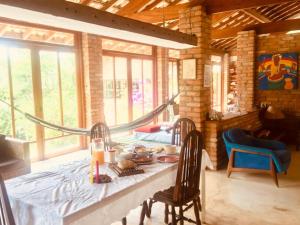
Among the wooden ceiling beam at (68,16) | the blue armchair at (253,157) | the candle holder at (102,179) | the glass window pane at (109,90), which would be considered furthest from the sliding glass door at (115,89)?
the candle holder at (102,179)

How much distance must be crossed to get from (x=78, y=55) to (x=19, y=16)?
10.9 ft

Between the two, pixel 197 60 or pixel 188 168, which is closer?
pixel 188 168

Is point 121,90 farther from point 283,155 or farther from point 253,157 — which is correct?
point 283,155

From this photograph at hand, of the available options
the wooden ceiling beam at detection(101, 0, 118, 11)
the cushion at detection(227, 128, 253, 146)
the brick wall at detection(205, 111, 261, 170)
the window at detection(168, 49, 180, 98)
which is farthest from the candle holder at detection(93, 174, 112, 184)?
the window at detection(168, 49, 180, 98)

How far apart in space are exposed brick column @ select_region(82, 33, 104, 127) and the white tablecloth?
294 cm

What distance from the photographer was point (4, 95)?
4.08 m

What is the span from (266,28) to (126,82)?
3.01 m

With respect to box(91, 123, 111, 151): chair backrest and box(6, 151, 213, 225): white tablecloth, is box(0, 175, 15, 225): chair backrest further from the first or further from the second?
box(91, 123, 111, 151): chair backrest

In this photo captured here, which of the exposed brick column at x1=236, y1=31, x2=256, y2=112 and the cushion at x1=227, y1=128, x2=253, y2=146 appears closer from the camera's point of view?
the cushion at x1=227, y1=128, x2=253, y2=146

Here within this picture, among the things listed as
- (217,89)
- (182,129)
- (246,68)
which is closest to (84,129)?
(182,129)

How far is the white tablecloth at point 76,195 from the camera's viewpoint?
1.40 meters

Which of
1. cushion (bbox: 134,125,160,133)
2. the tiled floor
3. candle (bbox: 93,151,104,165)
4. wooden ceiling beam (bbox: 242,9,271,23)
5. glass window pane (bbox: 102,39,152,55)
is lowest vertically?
the tiled floor

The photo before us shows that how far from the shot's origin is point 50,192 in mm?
1601

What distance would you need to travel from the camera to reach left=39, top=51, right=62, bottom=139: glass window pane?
450 centimetres
